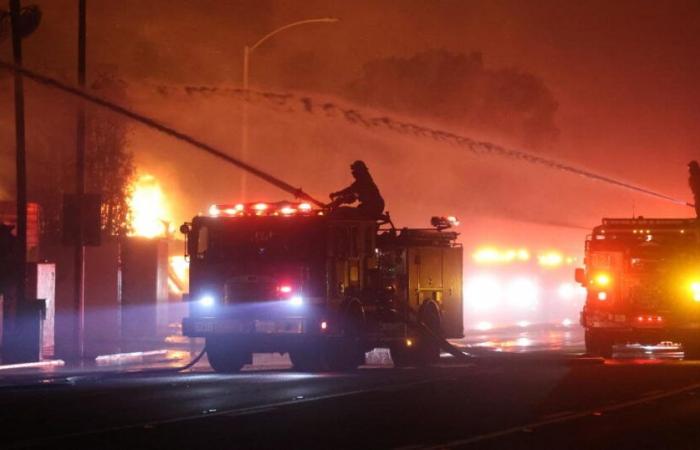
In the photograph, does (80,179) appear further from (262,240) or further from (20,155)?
(262,240)

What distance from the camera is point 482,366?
24219mm

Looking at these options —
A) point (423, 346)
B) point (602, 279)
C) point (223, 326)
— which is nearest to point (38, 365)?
point (223, 326)

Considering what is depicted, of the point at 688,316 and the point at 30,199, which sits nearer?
the point at 688,316

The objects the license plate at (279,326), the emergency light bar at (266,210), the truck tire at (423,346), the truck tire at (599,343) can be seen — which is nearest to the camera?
the license plate at (279,326)

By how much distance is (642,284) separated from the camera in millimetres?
27672

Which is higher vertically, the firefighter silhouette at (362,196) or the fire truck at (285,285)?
the firefighter silhouette at (362,196)

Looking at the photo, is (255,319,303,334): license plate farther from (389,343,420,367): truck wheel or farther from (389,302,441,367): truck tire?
(389,343,420,367): truck wheel

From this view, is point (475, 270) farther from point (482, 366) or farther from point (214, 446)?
point (214, 446)

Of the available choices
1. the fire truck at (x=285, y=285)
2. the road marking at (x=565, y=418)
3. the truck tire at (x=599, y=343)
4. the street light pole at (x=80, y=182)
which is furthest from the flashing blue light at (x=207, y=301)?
the truck tire at (x=599, y=343)

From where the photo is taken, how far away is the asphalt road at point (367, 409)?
42.9 ft

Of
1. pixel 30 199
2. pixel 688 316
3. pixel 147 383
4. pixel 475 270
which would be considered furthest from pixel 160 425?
pixel 30 199

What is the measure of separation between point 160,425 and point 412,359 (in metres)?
12.0

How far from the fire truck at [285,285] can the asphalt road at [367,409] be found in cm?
66

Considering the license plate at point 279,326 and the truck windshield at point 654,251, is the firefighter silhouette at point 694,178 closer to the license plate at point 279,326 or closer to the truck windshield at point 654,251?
the truck windshield at point 654,251
